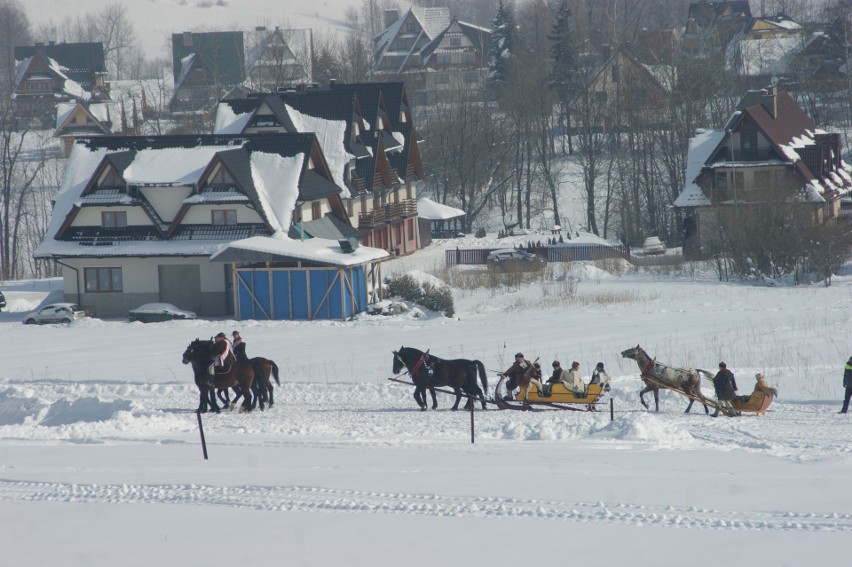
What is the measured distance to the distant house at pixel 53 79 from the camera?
106 meters

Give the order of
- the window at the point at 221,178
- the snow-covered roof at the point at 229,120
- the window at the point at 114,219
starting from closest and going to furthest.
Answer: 1. the window at the point at 221,178
2. the window at the point at 114,219
3. the snow-covered roof at the point at 229,120

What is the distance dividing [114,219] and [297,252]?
8754 mm

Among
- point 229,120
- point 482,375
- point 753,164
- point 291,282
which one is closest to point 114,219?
point 291,282

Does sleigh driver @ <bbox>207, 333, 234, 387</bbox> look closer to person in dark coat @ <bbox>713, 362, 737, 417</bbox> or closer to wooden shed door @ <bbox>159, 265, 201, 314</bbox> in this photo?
person in dark coat @ <bbox>713, 362, 737, 417</bbox>

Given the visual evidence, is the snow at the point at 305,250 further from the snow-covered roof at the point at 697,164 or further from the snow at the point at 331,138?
the snow-covered roof at the point at 697,164

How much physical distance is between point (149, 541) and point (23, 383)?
15.2 metres

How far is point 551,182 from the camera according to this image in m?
71.2

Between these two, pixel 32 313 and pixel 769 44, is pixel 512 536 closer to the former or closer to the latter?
pixel 32 313

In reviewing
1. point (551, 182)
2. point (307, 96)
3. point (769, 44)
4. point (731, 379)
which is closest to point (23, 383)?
point (731, 379)

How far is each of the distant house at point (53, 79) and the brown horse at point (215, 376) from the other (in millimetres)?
86772

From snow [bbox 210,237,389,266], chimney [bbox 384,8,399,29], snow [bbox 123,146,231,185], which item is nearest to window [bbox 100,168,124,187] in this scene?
snow [bbox 123,146,231,185]

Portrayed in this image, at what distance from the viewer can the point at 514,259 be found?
1977 inches

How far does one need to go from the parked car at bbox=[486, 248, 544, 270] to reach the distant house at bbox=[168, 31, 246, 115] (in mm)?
50602

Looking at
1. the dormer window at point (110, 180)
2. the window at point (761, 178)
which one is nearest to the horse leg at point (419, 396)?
the dormer window at point (110, 180)
